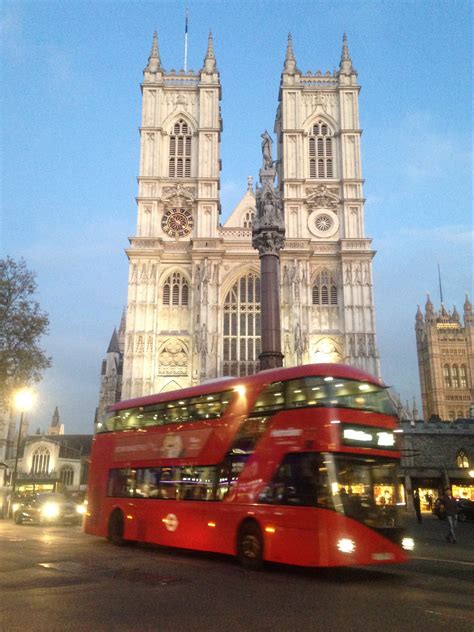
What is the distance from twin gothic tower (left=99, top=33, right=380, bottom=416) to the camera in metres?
40.4

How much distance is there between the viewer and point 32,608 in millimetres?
6277

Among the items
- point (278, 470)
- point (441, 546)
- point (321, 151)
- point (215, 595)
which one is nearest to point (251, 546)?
point (278, 470)

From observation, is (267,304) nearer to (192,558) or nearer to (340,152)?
(192,558)

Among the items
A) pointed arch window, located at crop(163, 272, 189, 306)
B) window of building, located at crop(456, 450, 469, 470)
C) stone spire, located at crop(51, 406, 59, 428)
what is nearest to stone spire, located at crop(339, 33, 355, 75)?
pointed arch window, located at crop(163, 272, 189, 306)

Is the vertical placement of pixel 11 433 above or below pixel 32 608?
above

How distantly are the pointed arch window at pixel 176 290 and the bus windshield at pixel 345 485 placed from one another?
33.8 metres

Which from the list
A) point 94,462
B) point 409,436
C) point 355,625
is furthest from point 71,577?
point 409,436

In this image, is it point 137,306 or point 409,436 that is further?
point 137,306

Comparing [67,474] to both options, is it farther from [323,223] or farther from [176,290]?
[323,223]

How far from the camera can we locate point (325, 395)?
9.38m

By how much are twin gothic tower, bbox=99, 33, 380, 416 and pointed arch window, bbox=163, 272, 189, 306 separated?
0.08m

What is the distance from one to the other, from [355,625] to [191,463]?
5.93 metres

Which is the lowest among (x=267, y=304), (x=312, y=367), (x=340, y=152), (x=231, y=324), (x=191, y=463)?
(x=191, y=463)

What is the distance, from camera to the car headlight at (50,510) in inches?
851
